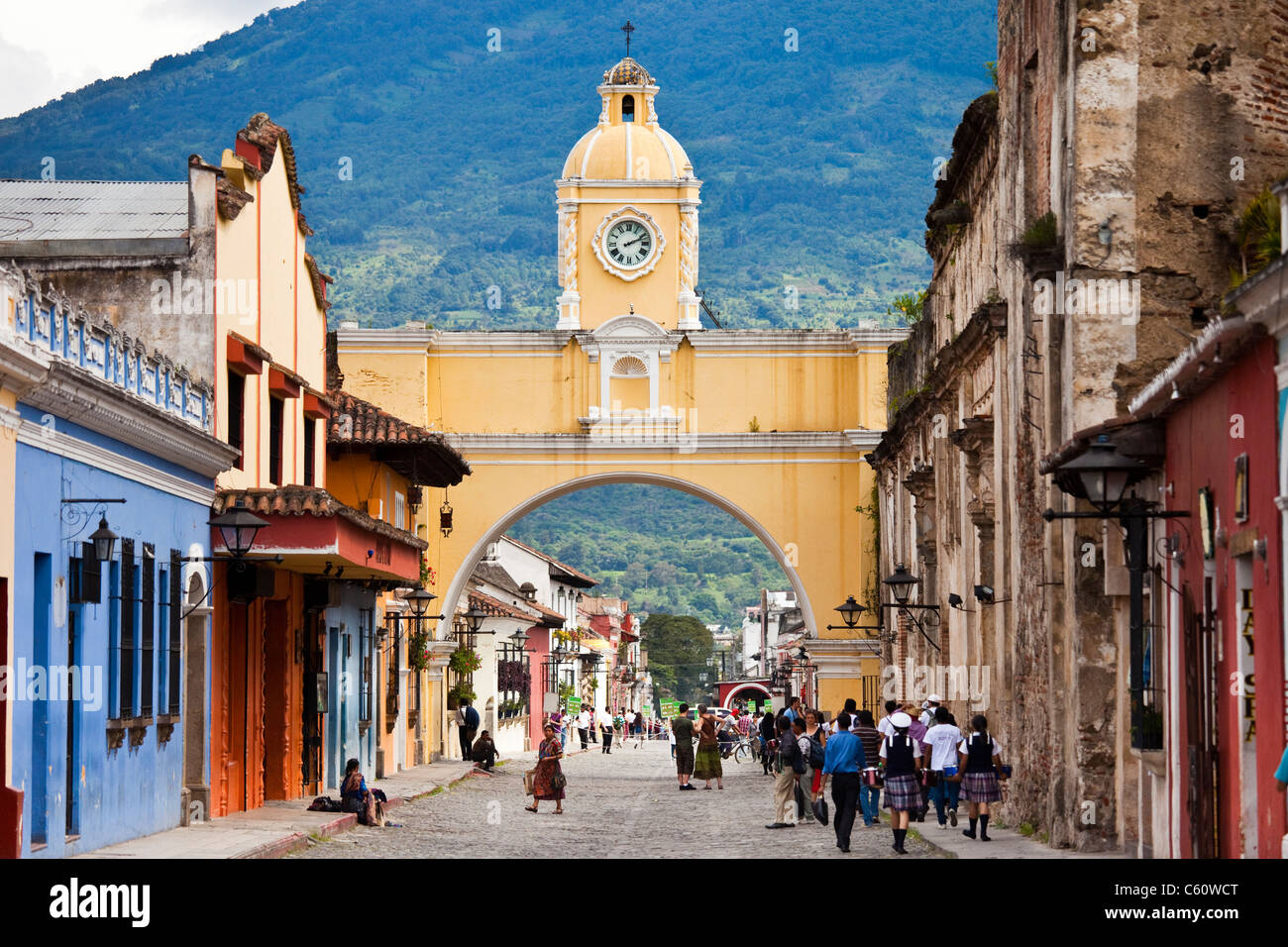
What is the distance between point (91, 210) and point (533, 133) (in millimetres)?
149511

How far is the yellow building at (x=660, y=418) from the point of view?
123 feet

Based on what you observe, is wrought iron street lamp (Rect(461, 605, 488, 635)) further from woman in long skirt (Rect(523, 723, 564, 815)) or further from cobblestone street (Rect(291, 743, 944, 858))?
woman in long skirt (Rect(523, 723, 564, 815))

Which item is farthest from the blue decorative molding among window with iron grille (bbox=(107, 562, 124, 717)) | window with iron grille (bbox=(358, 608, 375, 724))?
window with iron grille (bbox=(358, 608, 375, 724))

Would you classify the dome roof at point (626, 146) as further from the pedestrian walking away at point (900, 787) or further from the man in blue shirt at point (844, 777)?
the pedestrian walking away at point (900, 787)

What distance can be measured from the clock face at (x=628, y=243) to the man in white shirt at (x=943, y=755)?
21040mm

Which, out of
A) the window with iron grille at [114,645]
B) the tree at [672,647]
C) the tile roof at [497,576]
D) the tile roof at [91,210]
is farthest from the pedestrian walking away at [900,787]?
the tree at [672,647]

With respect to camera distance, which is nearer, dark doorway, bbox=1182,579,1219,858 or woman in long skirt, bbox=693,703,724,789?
dark doorway, bbox=1182,579,1219,858

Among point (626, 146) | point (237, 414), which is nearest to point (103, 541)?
point (237, 414)

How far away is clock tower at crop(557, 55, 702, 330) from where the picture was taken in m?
39.2

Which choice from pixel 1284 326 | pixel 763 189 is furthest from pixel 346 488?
pixel 763 189

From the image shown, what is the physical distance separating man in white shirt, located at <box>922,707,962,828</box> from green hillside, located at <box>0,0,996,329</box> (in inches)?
3656
